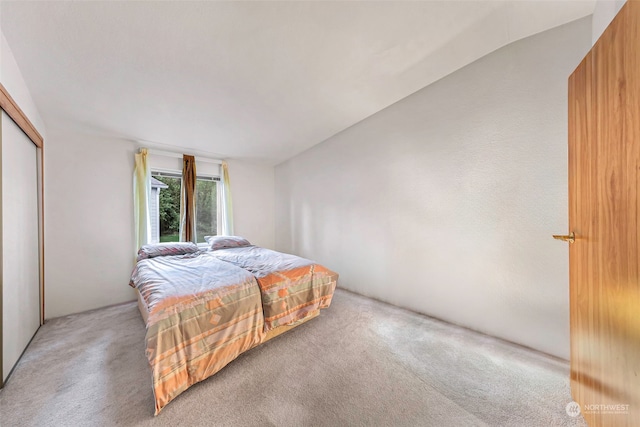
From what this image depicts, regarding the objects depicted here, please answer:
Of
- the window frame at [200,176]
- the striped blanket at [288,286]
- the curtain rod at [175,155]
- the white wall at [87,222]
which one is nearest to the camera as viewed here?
the striped blanket at [288,286]

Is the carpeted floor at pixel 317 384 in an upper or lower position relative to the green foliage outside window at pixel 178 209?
lower

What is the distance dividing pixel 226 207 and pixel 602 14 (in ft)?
15.0

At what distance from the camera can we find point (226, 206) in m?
3.94

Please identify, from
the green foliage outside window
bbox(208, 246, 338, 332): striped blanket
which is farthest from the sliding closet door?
bbox(208, 246, 338, 332): striped blanket

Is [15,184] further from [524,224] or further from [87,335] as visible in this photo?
[524,224]

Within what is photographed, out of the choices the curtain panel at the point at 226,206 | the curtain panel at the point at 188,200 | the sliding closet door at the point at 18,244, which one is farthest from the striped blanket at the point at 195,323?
the curtain panel at the point at 226,206

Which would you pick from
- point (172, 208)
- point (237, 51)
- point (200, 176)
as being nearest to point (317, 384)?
point (237, 51)

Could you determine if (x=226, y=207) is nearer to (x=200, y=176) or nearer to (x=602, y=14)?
(x=200, y=176)

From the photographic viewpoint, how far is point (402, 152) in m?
2.61

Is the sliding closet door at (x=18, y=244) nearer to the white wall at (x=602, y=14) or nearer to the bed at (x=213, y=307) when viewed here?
the bed at (x=213, y=307)

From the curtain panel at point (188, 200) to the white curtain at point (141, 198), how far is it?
19.9 inches

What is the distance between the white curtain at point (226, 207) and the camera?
3938mm

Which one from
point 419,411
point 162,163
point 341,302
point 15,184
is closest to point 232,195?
point 162,163

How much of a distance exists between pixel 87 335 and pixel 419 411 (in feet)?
9.96
